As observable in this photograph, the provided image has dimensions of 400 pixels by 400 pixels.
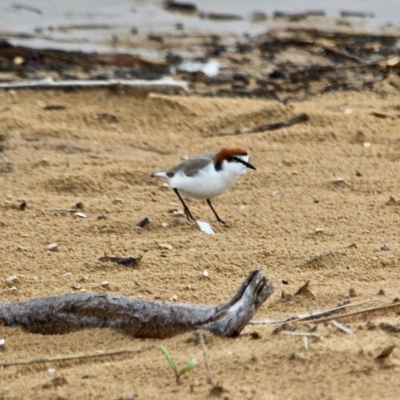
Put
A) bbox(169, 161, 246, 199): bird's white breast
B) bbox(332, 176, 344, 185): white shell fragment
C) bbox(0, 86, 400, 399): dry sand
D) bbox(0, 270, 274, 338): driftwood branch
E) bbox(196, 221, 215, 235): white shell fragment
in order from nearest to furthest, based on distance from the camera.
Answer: bbox(0, 86, 400, 399): dry sand
bbox(0, 270, 274, 338): driftwood branch
bbox(196, 221, 215, 235): white shell fragment
bbox(169, 161, 246, 199): bird's white breast
bbox(332, 176, 344, 185): white shell fragment

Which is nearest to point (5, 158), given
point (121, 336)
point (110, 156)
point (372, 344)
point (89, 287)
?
point (110, 156)

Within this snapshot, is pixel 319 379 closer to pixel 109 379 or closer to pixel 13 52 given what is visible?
pixel 109 379

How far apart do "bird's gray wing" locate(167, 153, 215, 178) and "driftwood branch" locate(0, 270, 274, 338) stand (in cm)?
253

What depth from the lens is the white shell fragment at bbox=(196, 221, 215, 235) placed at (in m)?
6.30

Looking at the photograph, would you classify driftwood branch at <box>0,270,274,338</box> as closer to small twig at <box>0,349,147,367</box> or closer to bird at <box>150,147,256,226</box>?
small twig at <box>0,349,147,367</box>

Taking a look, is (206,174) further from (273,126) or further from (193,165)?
(273,126)

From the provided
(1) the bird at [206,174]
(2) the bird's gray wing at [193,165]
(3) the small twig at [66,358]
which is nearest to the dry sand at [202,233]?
(3) the small twig at [66,358]

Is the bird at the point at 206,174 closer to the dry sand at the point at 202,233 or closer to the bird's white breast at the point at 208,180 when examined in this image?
the bird's white breast at the point at 208,180

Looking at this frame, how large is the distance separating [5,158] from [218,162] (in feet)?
5.32

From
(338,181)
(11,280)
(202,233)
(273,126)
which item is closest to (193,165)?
(202,233)

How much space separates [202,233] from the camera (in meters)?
6.27

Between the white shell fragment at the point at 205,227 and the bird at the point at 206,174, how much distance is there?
0.13 metres

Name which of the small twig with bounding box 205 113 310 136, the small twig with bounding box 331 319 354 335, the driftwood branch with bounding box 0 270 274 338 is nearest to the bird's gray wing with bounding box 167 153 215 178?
the small twig with bounding box 205 113 310 136

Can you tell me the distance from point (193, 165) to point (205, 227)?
27.5 inches
